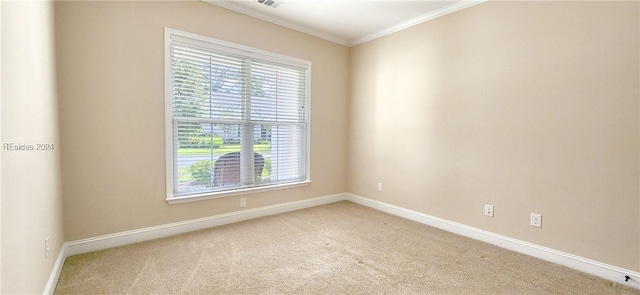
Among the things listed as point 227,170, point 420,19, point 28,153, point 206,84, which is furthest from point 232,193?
point 420,19

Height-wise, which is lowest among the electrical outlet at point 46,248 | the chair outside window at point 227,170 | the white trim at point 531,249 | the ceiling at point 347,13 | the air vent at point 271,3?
the white trim at point 531,249

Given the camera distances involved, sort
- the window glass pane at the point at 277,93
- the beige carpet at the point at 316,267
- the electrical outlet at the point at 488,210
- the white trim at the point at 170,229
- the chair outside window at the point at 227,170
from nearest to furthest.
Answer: the beige carpet at the point at 316,267 → the white trim at the point at 170,229 → the electrical outlet at the point at 488,210 → the chair outside window at the point at 227,170 → the window glass pane at the point at 277,93

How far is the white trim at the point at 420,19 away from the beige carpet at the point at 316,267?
2.48 metres

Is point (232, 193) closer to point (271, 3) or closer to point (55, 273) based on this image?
point (55, 273)

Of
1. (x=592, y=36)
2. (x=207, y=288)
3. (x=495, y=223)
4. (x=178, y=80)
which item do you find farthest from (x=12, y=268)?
(x=592, y=36)

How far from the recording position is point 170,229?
2846 mm

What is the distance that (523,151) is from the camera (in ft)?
8.36

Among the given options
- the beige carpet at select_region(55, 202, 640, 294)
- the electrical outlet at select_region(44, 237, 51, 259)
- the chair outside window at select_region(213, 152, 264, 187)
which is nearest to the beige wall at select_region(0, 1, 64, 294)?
the electrical outlet at select_region(44, 237, 51, 259)

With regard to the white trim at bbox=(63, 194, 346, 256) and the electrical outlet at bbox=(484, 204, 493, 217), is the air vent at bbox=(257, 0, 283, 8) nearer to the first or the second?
the white trim at bbox=(63, 194, 346, 256)

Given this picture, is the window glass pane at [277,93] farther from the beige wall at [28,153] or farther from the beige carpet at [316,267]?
the beige wall at [28,153]

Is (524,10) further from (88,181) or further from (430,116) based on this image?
(88,181)

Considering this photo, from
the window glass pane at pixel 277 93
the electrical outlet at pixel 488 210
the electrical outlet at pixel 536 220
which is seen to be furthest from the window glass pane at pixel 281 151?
the electrical outlet at pixel 536 220

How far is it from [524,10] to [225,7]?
300 cm

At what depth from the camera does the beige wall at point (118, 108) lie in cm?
231
